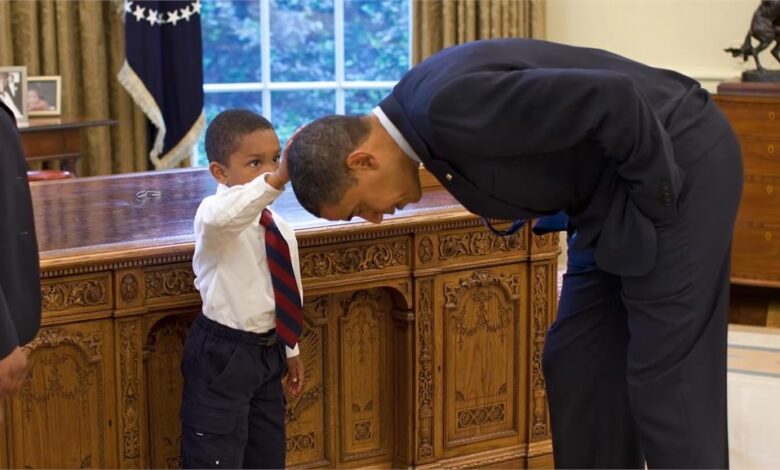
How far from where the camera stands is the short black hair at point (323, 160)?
2188mm

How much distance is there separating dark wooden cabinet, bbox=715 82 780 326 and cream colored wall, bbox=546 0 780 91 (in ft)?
3.52

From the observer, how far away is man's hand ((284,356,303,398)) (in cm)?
316

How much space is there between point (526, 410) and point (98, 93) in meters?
3.67

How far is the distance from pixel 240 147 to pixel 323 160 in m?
0.87

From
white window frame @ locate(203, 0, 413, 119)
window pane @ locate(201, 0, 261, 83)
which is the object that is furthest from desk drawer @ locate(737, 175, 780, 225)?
window pane @ locate(201, 0, 261, 83)

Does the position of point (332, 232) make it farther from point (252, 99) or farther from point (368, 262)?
point (252, 99)

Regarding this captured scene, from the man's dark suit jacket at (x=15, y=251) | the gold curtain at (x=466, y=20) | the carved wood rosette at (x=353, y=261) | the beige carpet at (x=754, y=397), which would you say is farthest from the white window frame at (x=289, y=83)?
the man's dark suit jacket at (x=15, y=251)

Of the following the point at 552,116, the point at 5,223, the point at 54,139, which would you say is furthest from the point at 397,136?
the point at 54,139

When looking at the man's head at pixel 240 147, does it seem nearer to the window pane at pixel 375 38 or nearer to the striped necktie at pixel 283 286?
the striped necktie at pixel 283 286

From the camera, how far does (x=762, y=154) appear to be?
602cm

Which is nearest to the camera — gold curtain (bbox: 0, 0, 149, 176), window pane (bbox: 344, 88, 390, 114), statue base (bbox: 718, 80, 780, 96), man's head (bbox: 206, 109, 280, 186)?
man's head (bbox: 206, 109, 280, 186)

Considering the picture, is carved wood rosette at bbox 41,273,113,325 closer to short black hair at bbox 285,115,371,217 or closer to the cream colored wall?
short black hair at bbox 285,115,371,217

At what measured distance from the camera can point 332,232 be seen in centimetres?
340

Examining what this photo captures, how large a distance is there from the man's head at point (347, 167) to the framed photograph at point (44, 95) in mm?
4282
